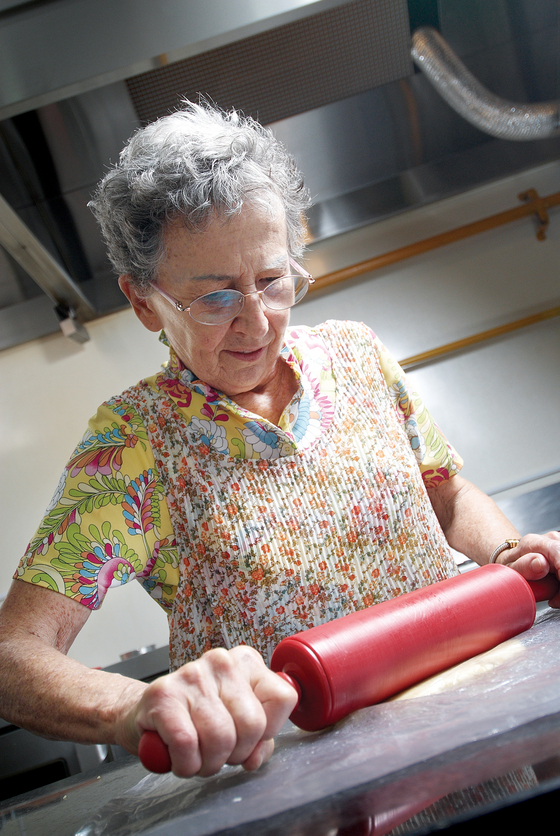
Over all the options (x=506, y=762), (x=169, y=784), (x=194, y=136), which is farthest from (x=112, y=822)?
(x=194, y=136)

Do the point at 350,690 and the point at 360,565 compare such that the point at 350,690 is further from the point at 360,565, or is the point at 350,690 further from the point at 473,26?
the point at 473,26

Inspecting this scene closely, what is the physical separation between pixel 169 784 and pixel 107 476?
1.38 ft

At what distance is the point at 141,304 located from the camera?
1.00 metres

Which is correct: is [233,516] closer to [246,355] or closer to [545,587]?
[246,355]

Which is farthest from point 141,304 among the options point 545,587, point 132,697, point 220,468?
point 545,587

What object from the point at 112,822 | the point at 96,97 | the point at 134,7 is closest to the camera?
the point at 112,822

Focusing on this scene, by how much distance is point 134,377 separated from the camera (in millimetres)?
2121

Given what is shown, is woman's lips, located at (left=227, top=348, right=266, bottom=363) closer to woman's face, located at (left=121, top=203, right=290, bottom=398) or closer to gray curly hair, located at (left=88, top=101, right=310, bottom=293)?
woman's face, located at (left=121, top=203, right=290, bottom=398)

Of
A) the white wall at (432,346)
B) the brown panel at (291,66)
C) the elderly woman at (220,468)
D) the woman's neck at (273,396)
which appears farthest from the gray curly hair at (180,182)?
the white wall at (432,346)

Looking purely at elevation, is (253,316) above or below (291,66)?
below

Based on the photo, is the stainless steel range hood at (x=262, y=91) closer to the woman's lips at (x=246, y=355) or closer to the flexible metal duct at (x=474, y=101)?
the flexible metal duct at (x=474, y=101)

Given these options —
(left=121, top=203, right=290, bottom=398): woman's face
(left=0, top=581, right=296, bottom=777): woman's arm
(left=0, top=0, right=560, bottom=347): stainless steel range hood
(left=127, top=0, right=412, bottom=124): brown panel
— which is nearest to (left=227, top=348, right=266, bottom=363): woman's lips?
(left=121, top=203, right=290, bottom=398): woman's face

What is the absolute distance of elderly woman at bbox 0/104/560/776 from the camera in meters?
0.84

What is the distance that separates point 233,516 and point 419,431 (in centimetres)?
37
